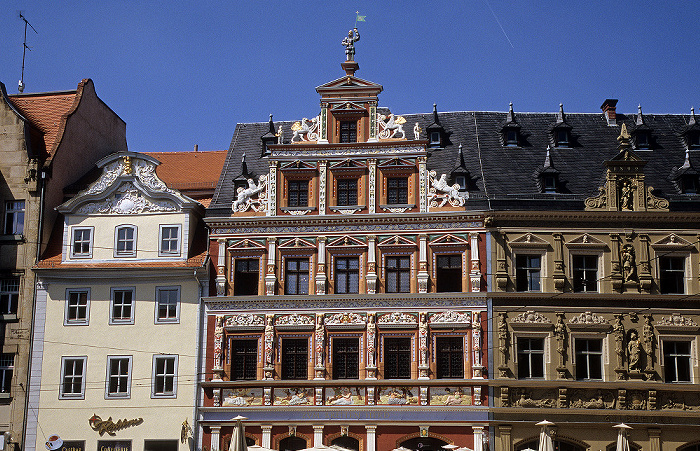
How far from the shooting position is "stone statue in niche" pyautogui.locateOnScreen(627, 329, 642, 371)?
36281 mm

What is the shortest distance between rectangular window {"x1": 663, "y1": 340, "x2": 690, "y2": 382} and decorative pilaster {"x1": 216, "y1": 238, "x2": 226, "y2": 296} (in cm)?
1835

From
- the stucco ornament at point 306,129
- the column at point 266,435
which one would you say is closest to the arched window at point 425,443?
the column at point 266,435

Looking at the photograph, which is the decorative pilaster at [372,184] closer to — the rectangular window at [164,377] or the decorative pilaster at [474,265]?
the decorative pilaster at [474,265]

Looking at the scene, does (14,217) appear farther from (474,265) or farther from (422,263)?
(474,265)

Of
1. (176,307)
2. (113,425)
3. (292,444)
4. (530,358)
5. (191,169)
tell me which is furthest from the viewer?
(191,169)

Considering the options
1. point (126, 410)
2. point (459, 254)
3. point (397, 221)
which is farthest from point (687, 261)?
point (126, 410)

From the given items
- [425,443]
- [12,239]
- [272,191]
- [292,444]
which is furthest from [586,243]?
[12,239]

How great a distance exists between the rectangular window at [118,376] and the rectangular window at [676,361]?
868 inches

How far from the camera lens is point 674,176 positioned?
39656 millimetres

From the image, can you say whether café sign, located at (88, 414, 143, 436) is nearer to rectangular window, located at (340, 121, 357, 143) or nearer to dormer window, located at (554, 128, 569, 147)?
rectangular window, located at (340, 121, 357, 143)

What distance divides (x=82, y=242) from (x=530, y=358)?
1981 cm

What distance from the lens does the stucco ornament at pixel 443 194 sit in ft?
126

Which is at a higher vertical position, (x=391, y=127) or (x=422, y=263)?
(x=391, y=127)

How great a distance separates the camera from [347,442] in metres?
36.7
